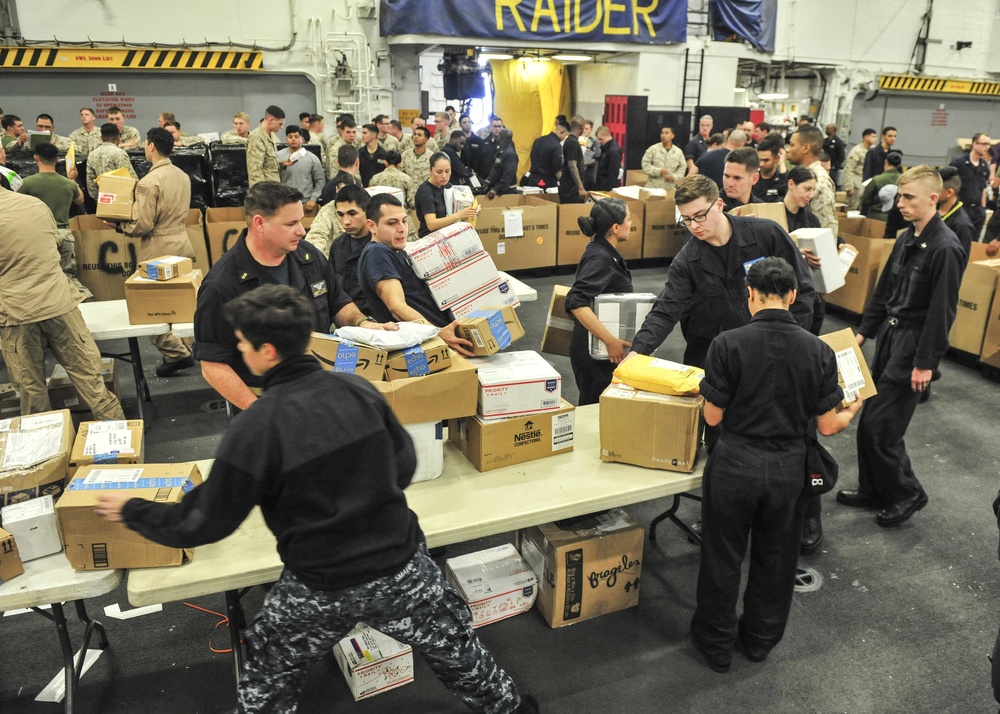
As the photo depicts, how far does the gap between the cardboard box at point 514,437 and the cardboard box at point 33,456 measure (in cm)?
130

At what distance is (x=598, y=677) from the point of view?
2.56 metres

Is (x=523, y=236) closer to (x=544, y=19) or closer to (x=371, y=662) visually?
(x=544, y=19)

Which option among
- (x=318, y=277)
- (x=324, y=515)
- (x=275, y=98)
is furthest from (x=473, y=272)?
(x=275, y=98)

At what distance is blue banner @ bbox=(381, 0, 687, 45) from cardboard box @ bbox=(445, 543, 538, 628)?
8886mm

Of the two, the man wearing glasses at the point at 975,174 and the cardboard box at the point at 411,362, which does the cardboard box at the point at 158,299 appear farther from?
the man wearing glasses at the point at 975,174

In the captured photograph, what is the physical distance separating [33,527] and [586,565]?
5.94ft

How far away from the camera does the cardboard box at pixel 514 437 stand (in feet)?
8.32

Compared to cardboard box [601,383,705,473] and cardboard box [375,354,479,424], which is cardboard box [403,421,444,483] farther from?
cardboard box [601,383,705,473]

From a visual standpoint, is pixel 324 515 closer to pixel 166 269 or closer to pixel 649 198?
pixel 166 269

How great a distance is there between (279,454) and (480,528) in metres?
0.83

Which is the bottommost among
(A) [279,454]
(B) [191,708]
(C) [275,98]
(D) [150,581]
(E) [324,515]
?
(B) [191,708]

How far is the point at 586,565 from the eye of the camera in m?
2.74

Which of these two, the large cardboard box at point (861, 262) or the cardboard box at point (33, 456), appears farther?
the large cardboard box at point (861, 262)

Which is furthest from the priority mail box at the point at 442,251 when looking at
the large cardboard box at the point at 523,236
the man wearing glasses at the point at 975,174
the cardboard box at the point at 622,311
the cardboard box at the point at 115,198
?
the man wearing glasses at the point at 975,174
